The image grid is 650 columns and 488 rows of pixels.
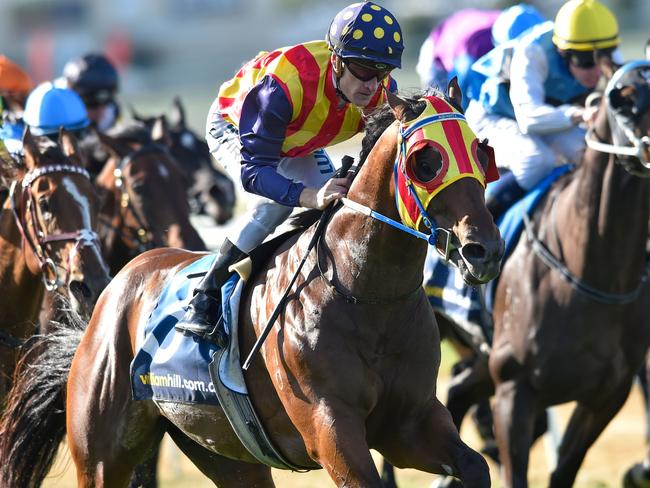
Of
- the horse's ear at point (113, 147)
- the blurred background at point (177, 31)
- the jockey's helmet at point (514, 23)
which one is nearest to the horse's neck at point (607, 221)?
the jockey's helmet at point (514, 23)

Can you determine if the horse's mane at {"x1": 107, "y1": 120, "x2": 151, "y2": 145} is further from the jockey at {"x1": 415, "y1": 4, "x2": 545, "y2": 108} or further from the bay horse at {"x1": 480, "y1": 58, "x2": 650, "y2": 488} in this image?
the bay horse at {"x1": 480, "y1": 58, "x2": 650, "y2": 488}

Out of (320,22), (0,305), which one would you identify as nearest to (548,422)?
(0,305)

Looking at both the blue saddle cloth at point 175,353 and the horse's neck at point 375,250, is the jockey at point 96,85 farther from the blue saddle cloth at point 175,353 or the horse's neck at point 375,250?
the horse's neck at point 375,250

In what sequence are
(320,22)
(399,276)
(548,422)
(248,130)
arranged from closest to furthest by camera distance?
(399,276)
(248,130)
(548,422)
(320,22)

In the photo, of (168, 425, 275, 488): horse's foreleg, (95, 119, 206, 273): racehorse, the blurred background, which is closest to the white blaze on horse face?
(95, 119, 206, 273): racehorse

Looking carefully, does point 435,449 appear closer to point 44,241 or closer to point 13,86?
point 44,241

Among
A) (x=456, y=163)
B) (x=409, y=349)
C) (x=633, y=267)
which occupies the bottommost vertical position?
(x=633, y=267)

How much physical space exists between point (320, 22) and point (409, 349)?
34639mm

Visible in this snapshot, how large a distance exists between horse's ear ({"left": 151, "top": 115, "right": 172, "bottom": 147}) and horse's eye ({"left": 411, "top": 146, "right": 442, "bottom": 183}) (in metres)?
4.36

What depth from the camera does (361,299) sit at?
4.28m

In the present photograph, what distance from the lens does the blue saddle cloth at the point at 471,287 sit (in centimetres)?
650

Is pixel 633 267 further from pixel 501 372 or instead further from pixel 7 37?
pixel 7 37

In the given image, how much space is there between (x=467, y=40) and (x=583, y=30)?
1.86 meters

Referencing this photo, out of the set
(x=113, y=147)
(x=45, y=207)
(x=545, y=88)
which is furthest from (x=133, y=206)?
(x=545, y=88)
